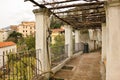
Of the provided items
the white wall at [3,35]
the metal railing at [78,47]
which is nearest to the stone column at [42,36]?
the metal railing at [78,47]

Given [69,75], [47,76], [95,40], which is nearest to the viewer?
[47,76]

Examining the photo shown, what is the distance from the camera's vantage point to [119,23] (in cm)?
390

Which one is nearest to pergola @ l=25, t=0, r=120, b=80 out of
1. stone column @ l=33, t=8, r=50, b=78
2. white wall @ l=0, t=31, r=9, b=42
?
stone column @ l=33, t=8, r=50, b=78

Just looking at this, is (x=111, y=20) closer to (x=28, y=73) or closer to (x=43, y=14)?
(x=43, y=14)

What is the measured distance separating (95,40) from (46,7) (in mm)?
14458

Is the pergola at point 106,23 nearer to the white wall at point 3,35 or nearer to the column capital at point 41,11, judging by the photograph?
the column capital at point 41,11

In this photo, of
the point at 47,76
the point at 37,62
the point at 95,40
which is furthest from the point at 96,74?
the point at 95,40

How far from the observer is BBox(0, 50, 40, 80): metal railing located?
13.5 ft

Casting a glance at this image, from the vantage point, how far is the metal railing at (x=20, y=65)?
413 centimetres

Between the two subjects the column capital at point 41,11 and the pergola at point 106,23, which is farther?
the column capital at point 41,11

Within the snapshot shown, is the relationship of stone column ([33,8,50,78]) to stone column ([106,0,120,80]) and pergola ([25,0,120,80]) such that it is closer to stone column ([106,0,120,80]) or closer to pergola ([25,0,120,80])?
pergola ([25,0,120,80])

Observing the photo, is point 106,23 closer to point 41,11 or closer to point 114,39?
point 114,39

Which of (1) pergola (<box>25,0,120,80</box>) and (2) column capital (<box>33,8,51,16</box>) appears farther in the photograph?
(2) column capital (<box>33,8,51,16</box>)

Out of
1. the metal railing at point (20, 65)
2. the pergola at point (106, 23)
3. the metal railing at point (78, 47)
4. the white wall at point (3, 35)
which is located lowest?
the white wall at point (3, 35)
